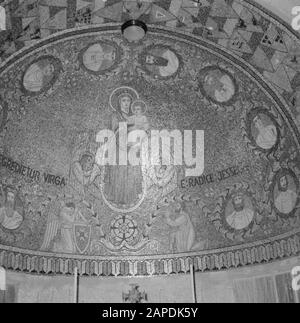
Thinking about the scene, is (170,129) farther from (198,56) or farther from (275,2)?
(275,2)

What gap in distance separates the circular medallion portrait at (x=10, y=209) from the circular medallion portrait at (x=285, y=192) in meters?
3.85

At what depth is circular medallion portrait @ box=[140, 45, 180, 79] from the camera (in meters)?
8.80

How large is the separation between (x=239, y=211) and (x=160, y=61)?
8.75 ft

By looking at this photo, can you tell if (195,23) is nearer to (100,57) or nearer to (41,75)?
(100,57)

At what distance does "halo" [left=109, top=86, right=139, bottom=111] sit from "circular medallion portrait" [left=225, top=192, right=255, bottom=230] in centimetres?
228

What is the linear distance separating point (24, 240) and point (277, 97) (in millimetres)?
4337

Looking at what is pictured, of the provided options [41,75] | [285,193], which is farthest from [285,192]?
[41,75]

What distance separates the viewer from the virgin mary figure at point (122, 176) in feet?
30.2

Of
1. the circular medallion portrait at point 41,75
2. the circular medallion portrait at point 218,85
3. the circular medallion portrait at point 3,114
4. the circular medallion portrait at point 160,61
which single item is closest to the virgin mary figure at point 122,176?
the circular medallion portrait at point 160,61

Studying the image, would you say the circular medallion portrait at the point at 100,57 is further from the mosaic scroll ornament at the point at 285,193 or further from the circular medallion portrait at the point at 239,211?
the mosaic scroll ornament at the point at 285,193

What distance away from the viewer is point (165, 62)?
29.1ft
